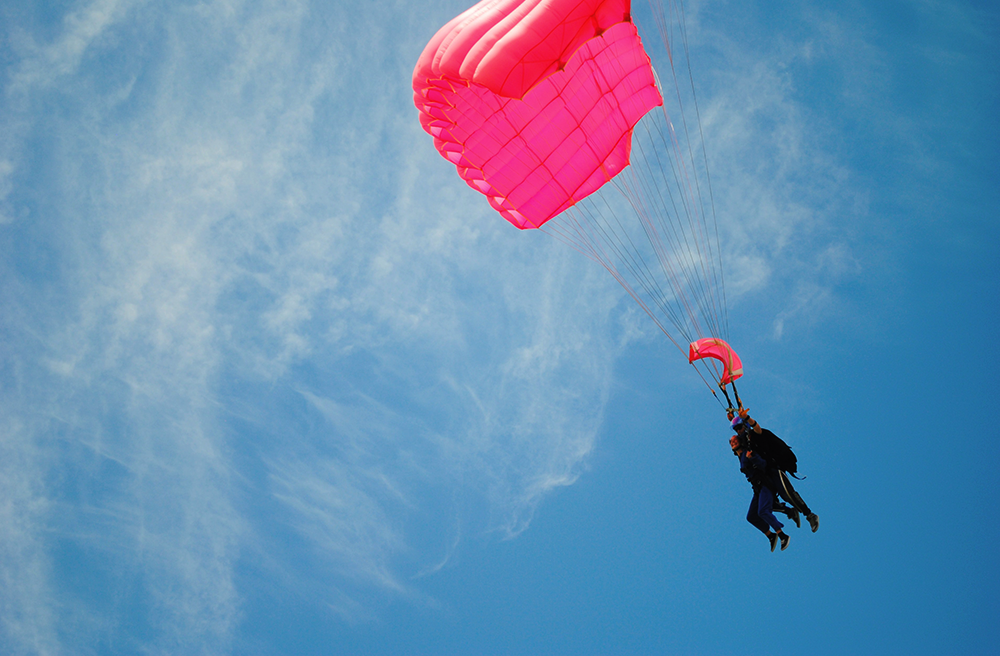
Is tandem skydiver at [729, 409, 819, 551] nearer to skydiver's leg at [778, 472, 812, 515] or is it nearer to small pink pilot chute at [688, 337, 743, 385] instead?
skydiver's leg at [778, 472, 812, 515]

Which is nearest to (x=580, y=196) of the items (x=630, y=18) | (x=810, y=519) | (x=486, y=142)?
(x=486, y=142)

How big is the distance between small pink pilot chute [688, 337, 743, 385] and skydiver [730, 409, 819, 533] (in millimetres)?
844

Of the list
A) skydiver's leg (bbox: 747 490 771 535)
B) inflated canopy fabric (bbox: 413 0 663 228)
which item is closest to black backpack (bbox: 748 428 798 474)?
skydiver's leg (bbox: 747 490 771 535)

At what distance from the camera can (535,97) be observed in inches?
451

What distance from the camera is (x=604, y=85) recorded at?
11594 mm

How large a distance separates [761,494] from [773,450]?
0.80 metres

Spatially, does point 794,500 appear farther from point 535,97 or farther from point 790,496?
point 535,97

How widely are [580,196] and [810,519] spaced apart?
7472 mm

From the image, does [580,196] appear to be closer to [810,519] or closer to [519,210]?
[519,210]

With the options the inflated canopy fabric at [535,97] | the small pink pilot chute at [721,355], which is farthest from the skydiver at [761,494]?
the inflated canopy fabric at [535,97]

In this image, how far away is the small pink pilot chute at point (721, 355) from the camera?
11.8 metres

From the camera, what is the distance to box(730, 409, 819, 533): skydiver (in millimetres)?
10742

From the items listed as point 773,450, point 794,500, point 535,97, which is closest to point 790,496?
point 794,500

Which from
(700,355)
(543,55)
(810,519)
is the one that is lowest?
(810,519)
